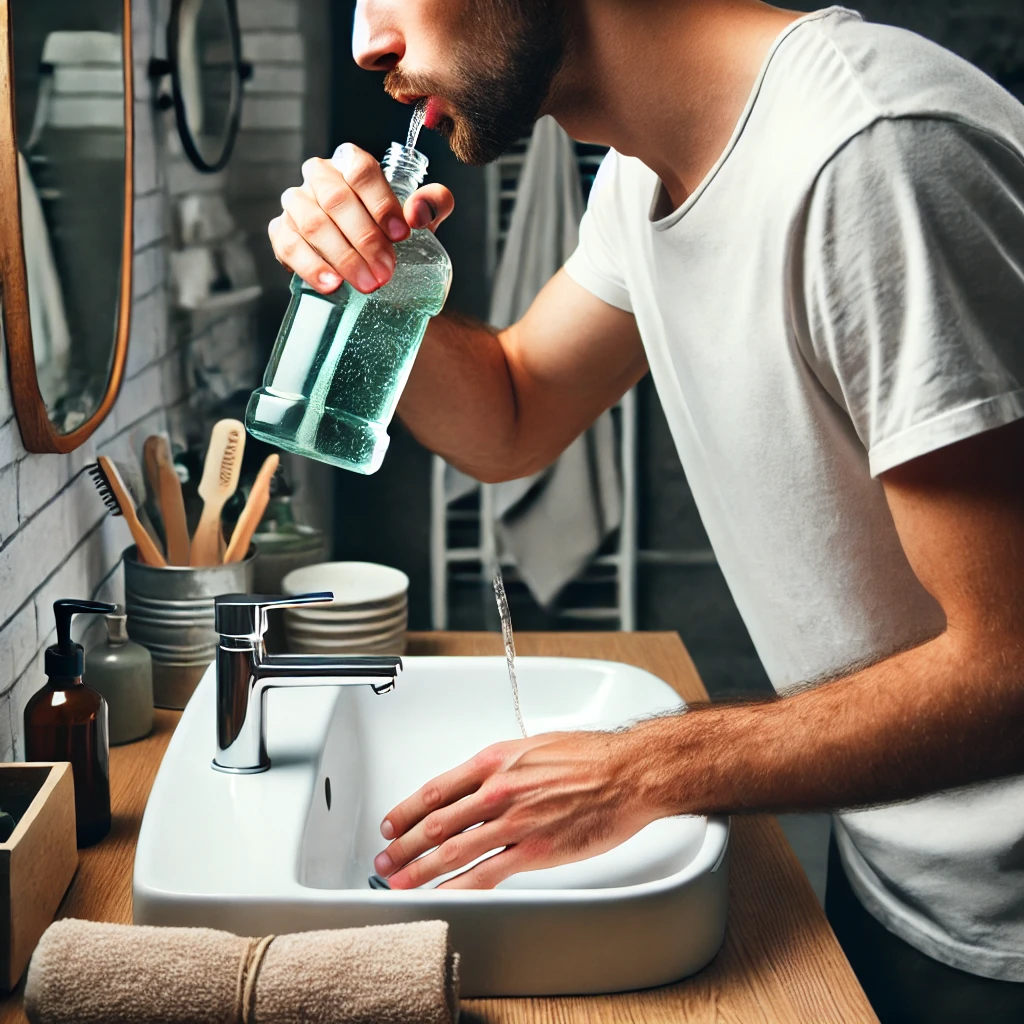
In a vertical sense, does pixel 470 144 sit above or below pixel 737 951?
above

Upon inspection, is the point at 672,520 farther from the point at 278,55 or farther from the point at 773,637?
the point at 773,637

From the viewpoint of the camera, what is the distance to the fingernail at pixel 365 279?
91 cm

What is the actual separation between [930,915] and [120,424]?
41.5 inches

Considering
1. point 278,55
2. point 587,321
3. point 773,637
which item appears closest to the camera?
point 773,637

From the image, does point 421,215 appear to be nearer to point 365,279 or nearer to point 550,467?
point 365,279

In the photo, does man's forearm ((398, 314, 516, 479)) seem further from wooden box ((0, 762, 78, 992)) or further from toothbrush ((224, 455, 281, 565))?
wooden box ((0, 762, 78, 992))

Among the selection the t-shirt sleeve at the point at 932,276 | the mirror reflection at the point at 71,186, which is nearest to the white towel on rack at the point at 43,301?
the mirror reflection at the point at 71,186

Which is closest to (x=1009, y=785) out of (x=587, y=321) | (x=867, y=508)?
(x=867, y=508)

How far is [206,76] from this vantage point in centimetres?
183

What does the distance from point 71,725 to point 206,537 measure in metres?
0.39

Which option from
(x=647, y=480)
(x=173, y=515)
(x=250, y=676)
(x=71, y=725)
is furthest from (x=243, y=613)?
(x=647, y=480)

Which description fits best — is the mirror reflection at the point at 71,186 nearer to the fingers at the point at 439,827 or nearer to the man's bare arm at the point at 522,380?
the man's bare arm at the point at 522,380

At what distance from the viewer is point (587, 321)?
132 centimetres

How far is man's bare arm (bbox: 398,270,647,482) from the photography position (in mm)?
1305
